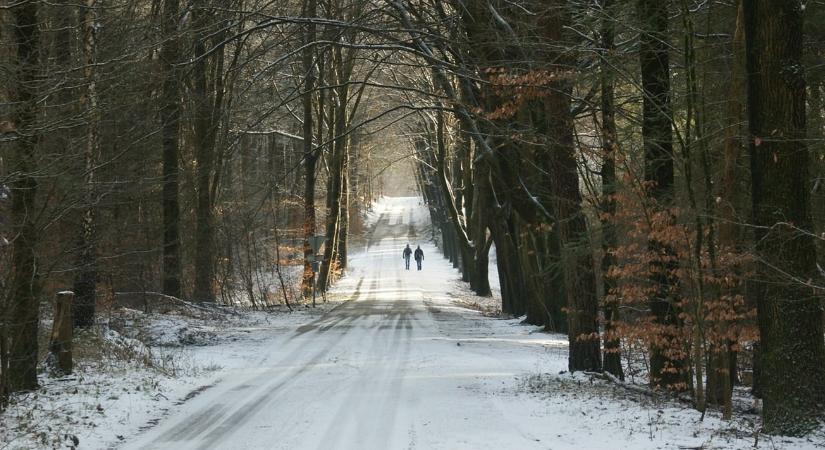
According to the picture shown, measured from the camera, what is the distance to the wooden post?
36.1 feet

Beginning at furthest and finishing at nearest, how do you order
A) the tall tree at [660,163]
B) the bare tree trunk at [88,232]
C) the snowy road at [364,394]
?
the bare tree trunk at [88,232] < the tall tree at [660,163] < the snowy road at [364,394]

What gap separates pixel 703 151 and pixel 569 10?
3.89 meters

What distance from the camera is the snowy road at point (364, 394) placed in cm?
813

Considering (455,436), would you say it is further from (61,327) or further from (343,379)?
(61,327)

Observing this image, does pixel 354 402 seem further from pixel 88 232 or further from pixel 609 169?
pixel 88 232

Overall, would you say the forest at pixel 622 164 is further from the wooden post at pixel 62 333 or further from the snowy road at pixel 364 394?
the snowy road at pixel 364 394

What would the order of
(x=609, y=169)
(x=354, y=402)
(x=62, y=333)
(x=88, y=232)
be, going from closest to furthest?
(x=354, y=402) → (x=62, y=333) → (x=609, y=169) → (x=88, y=232)

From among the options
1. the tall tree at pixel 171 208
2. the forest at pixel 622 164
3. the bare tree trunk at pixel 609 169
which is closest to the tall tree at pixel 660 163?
the forest at pixel 622 164

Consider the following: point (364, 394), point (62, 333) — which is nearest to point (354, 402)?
point (364, 394)

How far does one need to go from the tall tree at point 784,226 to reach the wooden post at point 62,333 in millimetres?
8983

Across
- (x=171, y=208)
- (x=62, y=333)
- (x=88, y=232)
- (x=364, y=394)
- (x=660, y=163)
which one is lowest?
(x=364, y=394)

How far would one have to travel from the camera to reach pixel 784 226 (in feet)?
25.8

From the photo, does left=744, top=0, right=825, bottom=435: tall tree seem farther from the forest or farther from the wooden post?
the wooden post

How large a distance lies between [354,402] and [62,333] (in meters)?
4.37
